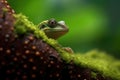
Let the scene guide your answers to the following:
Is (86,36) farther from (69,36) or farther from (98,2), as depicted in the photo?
(98,2)

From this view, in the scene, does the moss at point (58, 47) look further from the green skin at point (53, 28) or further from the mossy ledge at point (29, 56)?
the green skin at point (53, 28)

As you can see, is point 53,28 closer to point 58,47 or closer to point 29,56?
point 58,47

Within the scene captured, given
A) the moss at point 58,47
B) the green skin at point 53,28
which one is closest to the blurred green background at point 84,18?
the green skin at point 53,28

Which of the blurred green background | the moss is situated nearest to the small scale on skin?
the moss

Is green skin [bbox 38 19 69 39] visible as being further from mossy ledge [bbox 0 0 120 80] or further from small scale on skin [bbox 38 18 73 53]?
mossy ledge [bbox 0 0 120 80]

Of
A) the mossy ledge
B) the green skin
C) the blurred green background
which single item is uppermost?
A: the blurred green background
